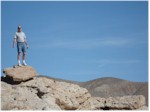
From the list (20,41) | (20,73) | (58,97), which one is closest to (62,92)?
(58,97)

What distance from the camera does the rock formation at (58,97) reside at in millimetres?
16938

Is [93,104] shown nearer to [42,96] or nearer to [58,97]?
[58,97]

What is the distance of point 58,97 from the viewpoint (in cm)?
1927

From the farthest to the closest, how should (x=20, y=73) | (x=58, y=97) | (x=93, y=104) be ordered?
1. (x=93, y=104)
2. (x=58, y=97)
3. (x=20, y=73)

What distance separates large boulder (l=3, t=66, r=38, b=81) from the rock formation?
5 cm

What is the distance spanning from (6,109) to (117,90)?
47.7 meters

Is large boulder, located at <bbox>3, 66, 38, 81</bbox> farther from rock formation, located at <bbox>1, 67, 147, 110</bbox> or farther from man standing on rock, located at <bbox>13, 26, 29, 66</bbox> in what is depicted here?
man standing on rock, located at <bbox>13, 26, 29, 66</bbox>

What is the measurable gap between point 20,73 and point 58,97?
2.30 metres

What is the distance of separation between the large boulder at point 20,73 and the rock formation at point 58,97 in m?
0.05

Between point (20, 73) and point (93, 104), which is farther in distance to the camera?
point (93, 104)

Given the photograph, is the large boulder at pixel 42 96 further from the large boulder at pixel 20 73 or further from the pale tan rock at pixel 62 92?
the large boulder at pixel 20 73

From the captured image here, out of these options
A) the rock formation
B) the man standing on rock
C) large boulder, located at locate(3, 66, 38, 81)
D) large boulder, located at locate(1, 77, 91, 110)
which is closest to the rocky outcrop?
the rock formation

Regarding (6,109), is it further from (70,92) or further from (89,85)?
(89,85)

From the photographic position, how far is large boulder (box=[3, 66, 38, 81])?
1905 centimetres
